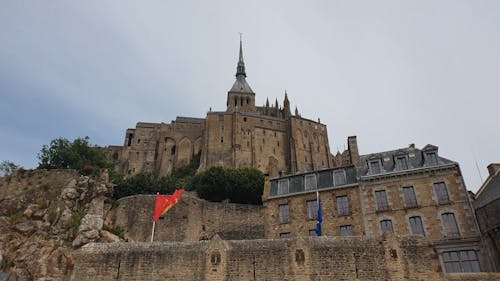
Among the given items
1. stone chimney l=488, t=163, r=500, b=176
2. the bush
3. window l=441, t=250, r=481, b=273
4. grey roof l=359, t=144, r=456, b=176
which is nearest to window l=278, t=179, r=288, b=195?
grey roof l=359, t=144, r=456, b=176

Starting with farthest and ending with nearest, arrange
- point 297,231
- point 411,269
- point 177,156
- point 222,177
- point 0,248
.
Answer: point 177,156 < point 222,177 < point 297,231 < point 0,248 < point 411,269

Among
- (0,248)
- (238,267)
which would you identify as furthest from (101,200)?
(238,267)

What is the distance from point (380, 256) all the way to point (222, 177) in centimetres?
2596

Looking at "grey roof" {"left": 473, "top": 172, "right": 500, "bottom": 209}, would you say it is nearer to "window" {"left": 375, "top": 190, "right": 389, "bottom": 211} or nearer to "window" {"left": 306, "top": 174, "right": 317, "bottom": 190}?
"window" {"left": 375, "top": 190, "right": 389, "bottom": 211}

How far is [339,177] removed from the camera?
70.3 feet

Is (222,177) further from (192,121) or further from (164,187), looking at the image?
(192,121)

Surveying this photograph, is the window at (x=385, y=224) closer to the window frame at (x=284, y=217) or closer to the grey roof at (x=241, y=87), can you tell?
the window frame at (x=284, y=217)

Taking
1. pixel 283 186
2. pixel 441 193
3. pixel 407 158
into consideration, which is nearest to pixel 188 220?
pixel 283 186

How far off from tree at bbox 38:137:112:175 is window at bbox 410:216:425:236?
1178 inches

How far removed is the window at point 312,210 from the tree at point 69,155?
78.9 feet

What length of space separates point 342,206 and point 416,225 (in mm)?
4206

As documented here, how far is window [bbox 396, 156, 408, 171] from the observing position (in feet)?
66.4

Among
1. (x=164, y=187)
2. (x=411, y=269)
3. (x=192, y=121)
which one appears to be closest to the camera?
(x=411, y=269)

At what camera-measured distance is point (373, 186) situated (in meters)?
20.1
